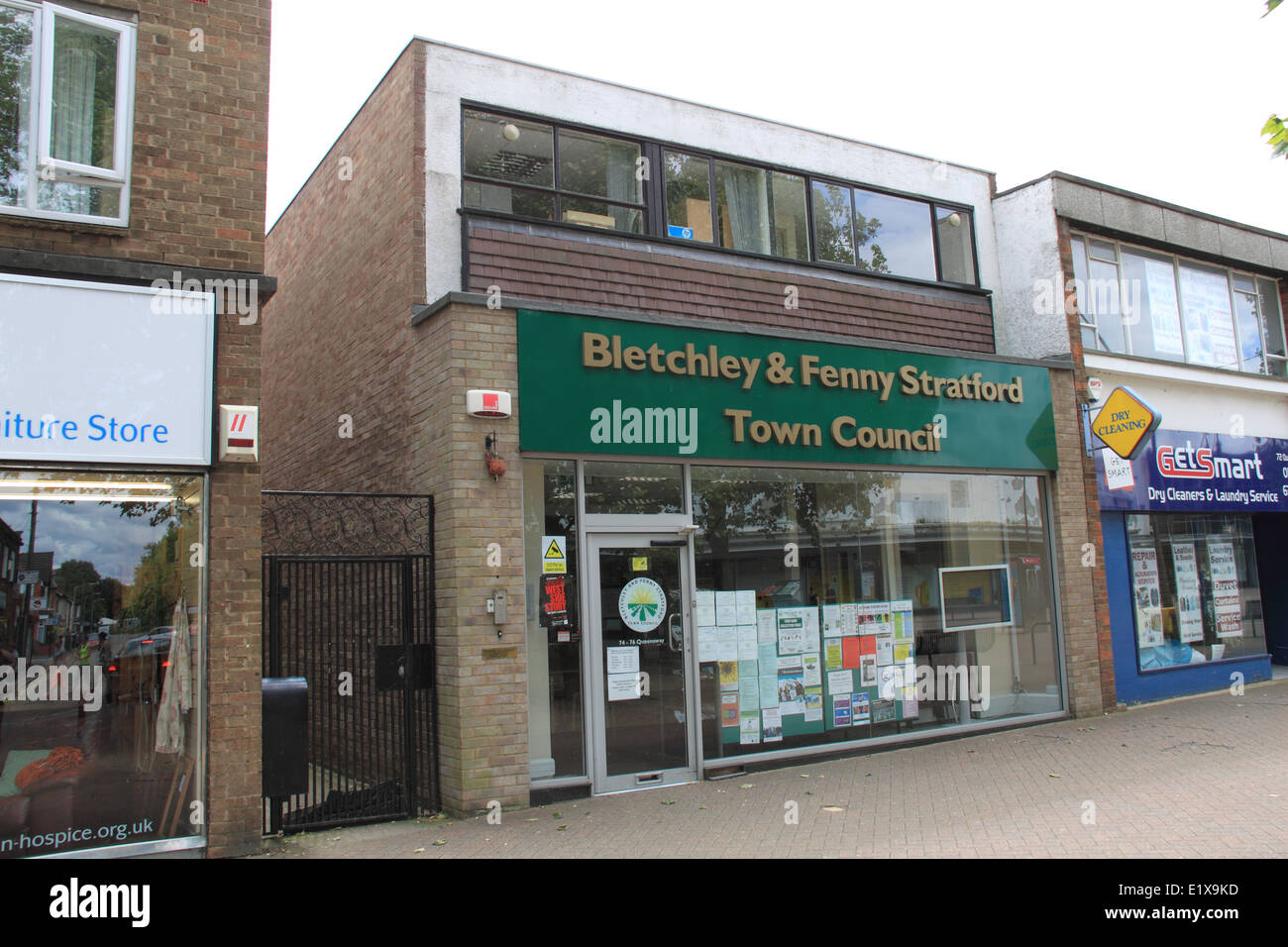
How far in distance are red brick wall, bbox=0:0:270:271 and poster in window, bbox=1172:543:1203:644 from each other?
472 inches

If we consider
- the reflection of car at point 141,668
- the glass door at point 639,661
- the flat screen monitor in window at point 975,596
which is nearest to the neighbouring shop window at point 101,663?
the reflection of car at point 141,668

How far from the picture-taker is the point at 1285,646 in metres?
15.6

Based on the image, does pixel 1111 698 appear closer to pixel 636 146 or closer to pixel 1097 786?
pixel 1097 786

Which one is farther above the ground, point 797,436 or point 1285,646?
point 797,436

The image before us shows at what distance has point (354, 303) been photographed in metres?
10.1

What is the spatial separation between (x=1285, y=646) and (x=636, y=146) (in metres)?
13.5

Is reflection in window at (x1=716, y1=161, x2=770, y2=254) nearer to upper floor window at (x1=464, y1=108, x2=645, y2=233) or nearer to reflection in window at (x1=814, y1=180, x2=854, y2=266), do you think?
reflection in window at (x1=814, y1=180, x2=854, y2=266)

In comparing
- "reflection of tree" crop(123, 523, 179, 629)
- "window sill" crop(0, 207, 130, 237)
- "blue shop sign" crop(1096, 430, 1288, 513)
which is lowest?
"reflection of tree" crop(123, 523, 179, 629)

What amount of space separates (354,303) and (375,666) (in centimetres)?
415

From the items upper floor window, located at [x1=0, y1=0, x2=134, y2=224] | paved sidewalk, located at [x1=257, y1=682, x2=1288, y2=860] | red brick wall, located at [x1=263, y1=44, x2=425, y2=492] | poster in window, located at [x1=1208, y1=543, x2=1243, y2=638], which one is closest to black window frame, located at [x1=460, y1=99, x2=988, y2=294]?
red brick wall, located at [x1=263, y1=44, x2=425, y2=492]

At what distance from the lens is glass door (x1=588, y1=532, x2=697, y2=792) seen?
8.21m

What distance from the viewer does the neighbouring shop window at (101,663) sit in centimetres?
600

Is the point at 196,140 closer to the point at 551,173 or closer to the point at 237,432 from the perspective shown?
the point at 237,432

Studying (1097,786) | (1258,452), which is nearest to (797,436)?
(1097,786)
